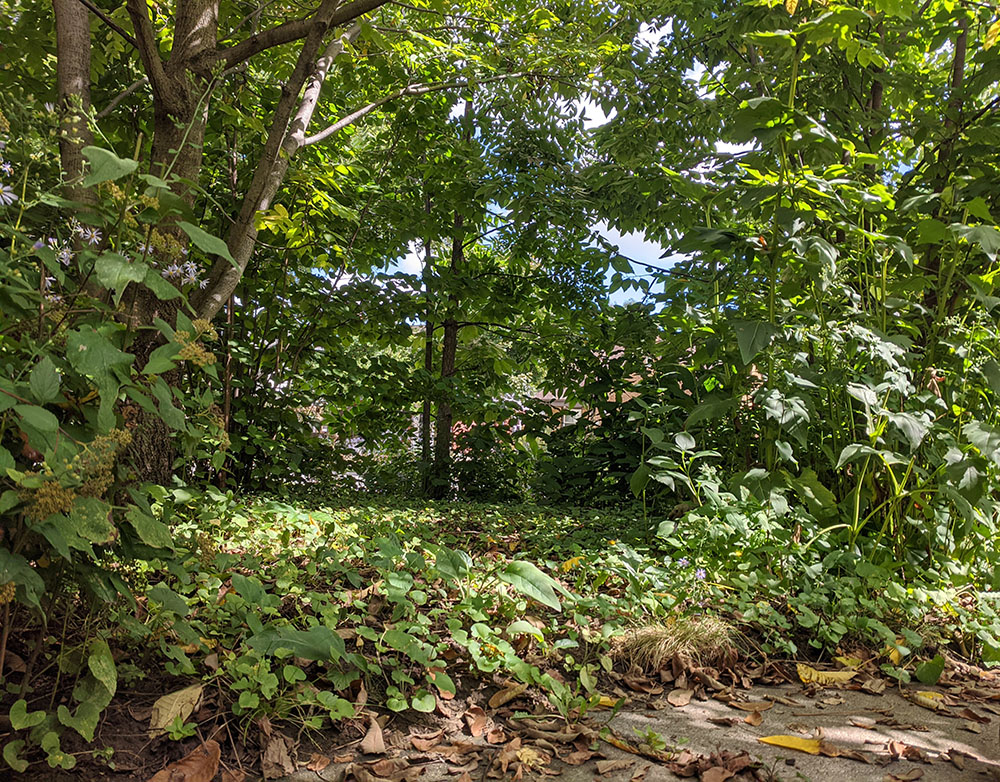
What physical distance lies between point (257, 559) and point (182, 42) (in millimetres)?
2098

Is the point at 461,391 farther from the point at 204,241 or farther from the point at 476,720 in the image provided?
the point at 204,241

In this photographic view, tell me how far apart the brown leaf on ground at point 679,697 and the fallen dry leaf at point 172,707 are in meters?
1.33

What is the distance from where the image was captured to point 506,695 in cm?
189

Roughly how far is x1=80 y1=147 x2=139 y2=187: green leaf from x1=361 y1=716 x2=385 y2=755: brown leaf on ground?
4.60 ft

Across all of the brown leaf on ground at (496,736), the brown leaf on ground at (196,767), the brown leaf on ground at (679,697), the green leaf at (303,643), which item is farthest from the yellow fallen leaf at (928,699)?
the brown leaf on ground at (196,767)

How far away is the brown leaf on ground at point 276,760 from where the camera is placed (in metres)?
1.54

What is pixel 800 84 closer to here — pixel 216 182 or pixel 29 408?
pixel 216 182

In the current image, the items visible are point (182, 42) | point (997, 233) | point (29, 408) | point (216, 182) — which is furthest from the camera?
point (216, 182)

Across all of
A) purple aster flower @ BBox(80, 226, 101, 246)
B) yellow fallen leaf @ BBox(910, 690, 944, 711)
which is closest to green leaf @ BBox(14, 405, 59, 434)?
purple aster flower @ BBox(80, 226, 101, 246)

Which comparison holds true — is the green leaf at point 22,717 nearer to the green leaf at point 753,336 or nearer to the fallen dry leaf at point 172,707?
the fallen dry leaf at point 172,707

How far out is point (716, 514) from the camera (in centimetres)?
271

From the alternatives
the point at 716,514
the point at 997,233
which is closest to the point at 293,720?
the point at 716,514

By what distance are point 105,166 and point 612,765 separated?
1726 mm

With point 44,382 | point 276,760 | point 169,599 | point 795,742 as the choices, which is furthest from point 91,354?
point 795,742
